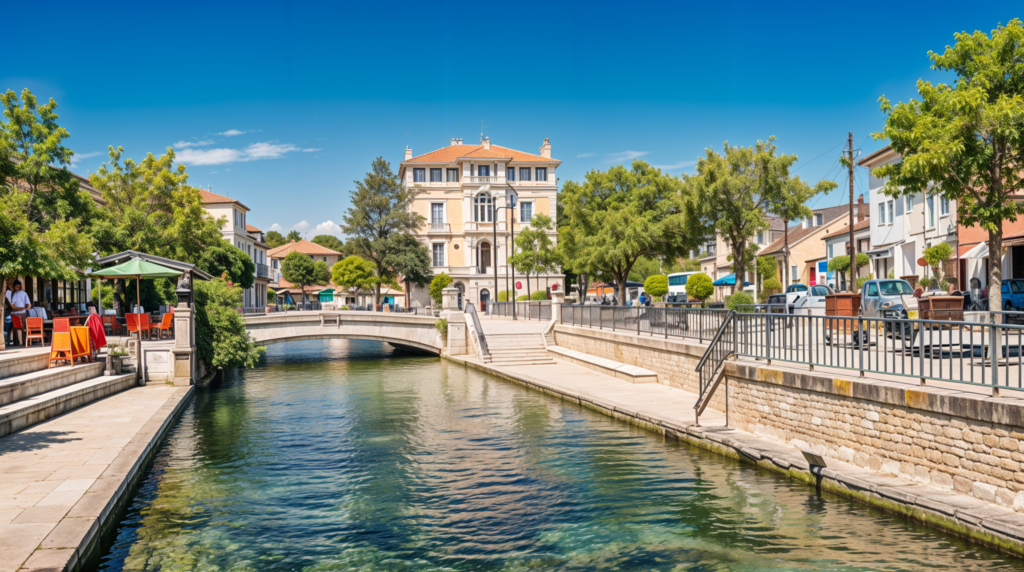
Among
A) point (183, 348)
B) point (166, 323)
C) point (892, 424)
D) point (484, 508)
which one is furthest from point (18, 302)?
point (892, 424)

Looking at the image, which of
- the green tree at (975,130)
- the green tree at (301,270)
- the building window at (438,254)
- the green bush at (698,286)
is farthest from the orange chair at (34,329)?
the green tree at (301,270)

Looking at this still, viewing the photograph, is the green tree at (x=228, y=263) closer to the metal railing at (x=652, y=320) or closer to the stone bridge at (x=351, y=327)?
the stone bridge at (x=351, y=327)

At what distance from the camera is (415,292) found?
220ft

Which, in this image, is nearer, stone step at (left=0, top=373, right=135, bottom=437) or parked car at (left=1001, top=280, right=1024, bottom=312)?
stone step at (left=0, top=373, right=135, bottom=437)

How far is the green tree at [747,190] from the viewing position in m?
24.4

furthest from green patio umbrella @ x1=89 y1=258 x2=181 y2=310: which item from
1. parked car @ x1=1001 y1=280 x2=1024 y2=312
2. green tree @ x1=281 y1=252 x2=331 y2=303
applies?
green tree @ x1=281 y1=252 x2=331 y2=303

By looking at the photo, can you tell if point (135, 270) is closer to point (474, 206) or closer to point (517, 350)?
point (517, 350)

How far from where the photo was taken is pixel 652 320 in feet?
67.8

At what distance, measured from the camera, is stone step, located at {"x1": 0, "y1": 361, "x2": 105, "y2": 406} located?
12.8 m

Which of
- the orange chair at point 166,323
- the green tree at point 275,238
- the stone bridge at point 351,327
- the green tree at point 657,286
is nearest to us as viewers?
the orange chair at point 166,323

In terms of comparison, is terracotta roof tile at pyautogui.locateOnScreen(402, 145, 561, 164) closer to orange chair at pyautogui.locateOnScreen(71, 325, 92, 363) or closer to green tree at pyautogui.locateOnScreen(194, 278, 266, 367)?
green tree at pyautogui.locateOnScreen(194, 278, 266, 367)

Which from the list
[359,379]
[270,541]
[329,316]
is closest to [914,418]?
[270,541]

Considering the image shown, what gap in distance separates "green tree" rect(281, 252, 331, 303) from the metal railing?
198 feet

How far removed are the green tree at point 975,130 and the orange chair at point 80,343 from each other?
19.7 m
